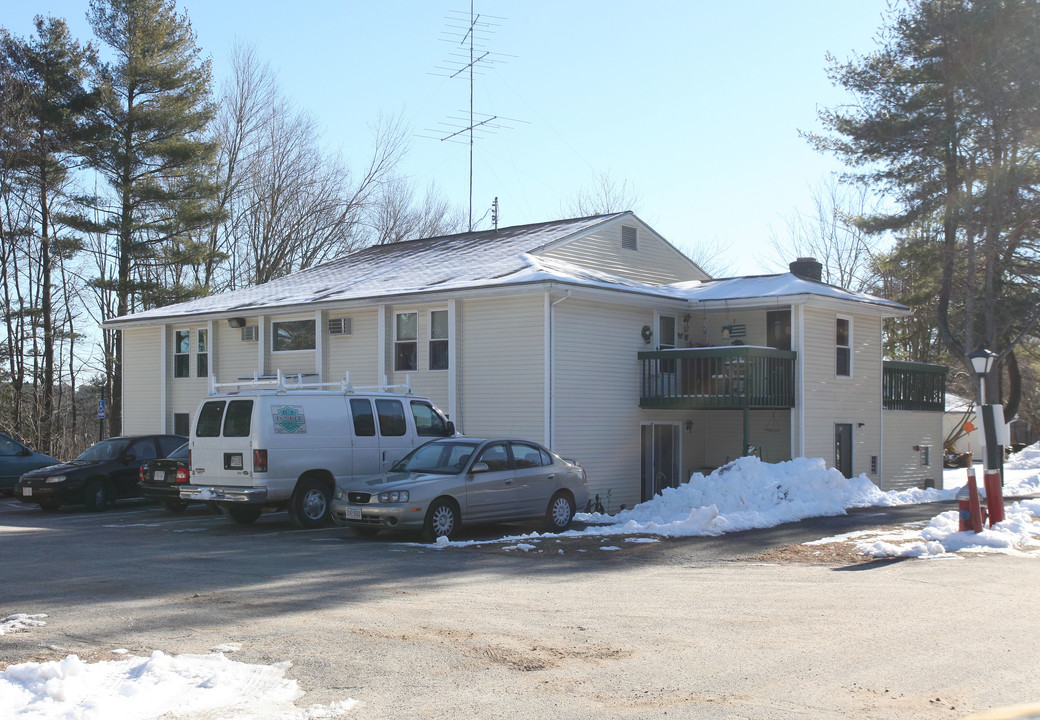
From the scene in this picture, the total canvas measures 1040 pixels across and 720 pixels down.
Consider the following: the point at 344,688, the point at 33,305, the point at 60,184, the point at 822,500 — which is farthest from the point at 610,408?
the point at 33,305

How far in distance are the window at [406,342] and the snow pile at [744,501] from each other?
6.56 meters

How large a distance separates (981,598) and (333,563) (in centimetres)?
728

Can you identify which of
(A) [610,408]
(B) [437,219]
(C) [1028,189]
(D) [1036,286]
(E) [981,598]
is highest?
(B) [437,219]

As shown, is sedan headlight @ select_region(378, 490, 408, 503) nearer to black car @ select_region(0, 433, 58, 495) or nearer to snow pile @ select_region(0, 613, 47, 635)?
snow pile @ select_region(0, 613, 47, 635)

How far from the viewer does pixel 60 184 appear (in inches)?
1312

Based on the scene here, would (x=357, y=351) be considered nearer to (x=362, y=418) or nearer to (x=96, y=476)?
(x=96, y=476)

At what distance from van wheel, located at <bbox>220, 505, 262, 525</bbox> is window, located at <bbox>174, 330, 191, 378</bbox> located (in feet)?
37.0

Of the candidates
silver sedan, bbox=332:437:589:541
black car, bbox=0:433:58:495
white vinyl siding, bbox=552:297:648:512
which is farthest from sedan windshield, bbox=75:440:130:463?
white vinyl siding, bbox=552:297:648:512

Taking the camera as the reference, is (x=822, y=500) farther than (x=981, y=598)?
Yes

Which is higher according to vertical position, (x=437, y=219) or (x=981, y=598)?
(x=437, y=219)

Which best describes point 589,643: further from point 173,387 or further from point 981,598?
point 173,387

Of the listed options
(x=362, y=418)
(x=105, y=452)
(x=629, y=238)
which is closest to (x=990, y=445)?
(x=362, y=418)

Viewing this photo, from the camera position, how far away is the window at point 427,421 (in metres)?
17.9

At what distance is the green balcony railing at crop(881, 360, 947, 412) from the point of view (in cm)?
2597
